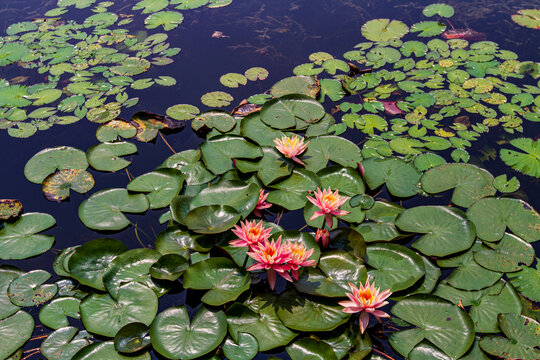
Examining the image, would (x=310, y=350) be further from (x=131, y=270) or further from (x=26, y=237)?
(x=26, y=237)

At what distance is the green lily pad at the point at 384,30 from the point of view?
15.9 feet

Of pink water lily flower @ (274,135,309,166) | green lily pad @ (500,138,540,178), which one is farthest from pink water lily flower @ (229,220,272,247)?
green lily pad @ (500,138,540,178)

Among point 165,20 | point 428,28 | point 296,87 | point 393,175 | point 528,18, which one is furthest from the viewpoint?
point 165,20

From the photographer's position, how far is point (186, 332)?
2.18 meters

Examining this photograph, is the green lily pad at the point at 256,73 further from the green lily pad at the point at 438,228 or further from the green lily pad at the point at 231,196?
the green lily pad at the point at 438,228

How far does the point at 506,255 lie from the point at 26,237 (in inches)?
135

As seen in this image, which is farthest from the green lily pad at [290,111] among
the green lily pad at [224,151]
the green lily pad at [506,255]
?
the green lily pad at [506,255]

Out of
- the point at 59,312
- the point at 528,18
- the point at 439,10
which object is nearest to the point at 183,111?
the point at 59,312

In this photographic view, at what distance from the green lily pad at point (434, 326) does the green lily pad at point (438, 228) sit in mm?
392

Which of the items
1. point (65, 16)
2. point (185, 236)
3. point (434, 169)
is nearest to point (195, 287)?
point (185, 236)

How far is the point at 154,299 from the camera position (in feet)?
7.70

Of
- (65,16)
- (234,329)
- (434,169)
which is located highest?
(65,16)

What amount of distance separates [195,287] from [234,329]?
355 millimetres

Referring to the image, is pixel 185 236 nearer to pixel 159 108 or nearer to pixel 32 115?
pixel 159 108
